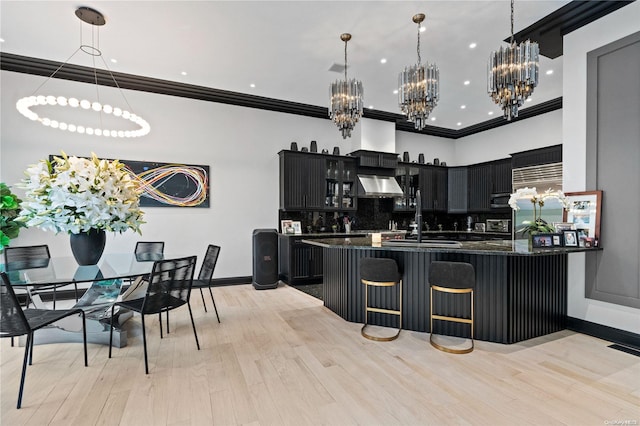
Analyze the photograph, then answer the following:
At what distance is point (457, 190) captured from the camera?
7449 millimetres

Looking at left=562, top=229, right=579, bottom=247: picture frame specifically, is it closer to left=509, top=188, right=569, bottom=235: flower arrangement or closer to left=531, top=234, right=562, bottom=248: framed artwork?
left=531, top=234, right=562, bottom=248: framed artwork

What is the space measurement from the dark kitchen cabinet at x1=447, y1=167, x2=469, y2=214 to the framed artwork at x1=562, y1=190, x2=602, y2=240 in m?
4.10

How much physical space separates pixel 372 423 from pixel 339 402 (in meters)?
0.28

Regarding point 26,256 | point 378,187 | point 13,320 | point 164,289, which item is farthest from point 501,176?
point 26,256

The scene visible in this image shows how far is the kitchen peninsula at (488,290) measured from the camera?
2863mm

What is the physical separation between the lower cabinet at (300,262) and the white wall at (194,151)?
671 mm

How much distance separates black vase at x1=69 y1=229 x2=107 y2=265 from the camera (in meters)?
2.63

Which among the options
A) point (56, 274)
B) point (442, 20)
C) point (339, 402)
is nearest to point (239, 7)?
point (442, 20)

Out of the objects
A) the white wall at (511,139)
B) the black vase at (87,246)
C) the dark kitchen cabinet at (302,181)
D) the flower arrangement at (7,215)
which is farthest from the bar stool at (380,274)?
the white wall at (511,139)

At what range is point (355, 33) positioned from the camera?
356cm

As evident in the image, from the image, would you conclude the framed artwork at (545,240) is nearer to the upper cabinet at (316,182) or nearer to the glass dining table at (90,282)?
the upper cabinet at (316,182)

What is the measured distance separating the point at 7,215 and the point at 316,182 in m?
4.58

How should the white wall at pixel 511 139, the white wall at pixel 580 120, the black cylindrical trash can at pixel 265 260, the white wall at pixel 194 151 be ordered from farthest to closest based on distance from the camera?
the white wall at pixel 511 139
the black cylindrical trash can at pixel 265 260
the white wall at pixel 194 151
the white wall at pixel 580 120

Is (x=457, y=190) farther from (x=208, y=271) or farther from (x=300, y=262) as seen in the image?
(x=208, y=271)
